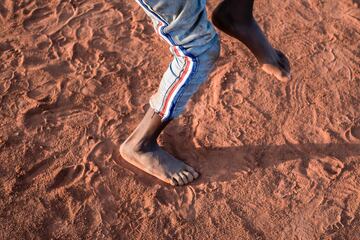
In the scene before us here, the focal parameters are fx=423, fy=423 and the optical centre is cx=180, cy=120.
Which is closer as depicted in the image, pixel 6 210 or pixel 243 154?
pixel 6 210

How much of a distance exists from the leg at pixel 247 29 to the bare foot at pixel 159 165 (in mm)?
753

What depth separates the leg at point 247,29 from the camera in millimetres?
2176

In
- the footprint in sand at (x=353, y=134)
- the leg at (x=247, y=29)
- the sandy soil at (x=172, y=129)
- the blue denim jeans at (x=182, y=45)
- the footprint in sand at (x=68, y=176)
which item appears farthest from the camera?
the footprint in sand at (x=353, y=134)

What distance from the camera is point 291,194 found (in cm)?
243

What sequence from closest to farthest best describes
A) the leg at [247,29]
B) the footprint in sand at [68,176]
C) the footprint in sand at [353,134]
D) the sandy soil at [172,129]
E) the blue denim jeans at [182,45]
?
the blue denim jeans at [182,45] → the leg at [247,29] → the sandy soil at [172,129] → the footprint in sand at [68,176] → the footprint in sand at [353,134]

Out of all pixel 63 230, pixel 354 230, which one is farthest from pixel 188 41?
pixel 354 230

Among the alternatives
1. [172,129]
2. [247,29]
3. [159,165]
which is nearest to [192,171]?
[159,165]

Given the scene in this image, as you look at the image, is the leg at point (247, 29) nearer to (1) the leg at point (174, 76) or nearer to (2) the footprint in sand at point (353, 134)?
(1) the leg at point (174, 76)

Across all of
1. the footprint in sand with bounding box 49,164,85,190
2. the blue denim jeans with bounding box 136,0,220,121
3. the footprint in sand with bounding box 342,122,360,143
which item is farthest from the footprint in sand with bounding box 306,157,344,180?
the footprint in sand with bounding box 49,164,85,190

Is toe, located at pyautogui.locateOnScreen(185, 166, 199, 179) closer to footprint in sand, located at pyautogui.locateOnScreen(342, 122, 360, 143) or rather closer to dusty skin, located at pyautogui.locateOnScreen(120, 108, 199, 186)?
dusty skin, located at pyautogui.locateOnScreen(120, 108, 199, 186)

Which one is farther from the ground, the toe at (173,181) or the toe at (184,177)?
the toe at (184,177)

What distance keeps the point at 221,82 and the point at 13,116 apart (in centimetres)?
139

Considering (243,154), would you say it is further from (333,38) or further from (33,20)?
(33,20)

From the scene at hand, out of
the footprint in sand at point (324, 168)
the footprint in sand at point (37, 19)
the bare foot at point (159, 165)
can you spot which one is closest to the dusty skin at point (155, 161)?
the bare foot at point (159, 165)
